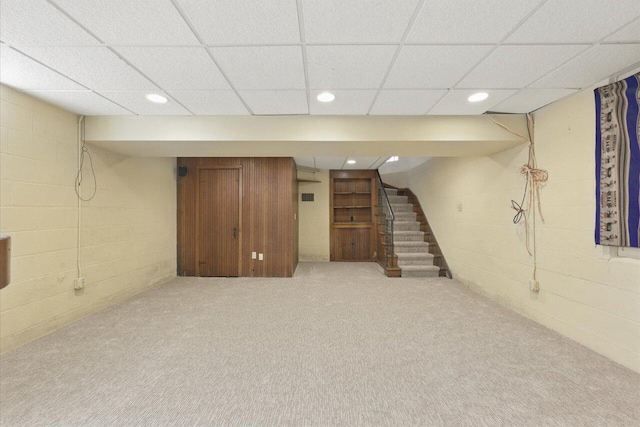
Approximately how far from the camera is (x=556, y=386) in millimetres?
1788

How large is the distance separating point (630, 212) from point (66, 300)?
17.8 feet

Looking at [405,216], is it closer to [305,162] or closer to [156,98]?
[305,162]

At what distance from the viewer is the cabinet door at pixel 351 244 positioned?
661 cm

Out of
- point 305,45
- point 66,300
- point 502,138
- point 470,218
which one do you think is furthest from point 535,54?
point 66,300

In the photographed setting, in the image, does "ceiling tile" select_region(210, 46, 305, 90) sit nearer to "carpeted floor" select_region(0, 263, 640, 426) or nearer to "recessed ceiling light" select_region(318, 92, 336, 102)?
"recessed ceiling light" select_region(318, 92, 336, 102)

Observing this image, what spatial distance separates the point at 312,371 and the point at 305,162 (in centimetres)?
442

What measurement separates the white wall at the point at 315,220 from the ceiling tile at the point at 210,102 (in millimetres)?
3746

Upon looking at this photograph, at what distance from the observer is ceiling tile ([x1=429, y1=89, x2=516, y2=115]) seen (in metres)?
2.46

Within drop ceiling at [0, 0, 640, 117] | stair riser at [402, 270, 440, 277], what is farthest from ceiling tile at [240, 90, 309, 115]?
stair riser at [402, 270, 440, 277]

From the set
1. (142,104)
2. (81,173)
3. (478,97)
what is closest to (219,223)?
(81,173)

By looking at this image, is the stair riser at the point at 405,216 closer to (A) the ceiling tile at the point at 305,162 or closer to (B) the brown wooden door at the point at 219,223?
(A) the ceiling tile at the point at 305,162

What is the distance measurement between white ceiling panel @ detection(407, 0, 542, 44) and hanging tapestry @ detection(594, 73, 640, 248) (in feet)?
4.33

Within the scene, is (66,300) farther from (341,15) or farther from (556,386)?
(556,386)

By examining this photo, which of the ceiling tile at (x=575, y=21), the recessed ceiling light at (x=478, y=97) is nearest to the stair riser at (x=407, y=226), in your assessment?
the recessed ceiling light at (x=478, y=97)
